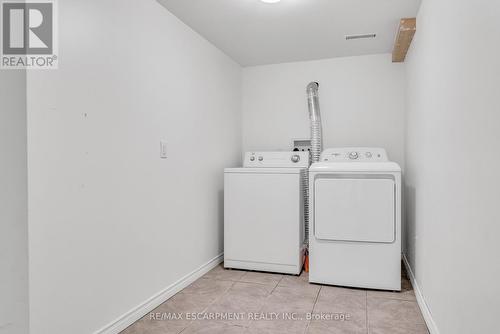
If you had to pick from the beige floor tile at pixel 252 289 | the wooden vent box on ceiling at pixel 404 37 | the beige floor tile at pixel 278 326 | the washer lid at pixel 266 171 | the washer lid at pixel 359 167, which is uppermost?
the wooden vent box on ceiling at pixel 404 37

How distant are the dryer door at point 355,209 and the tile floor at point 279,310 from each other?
1.42ft

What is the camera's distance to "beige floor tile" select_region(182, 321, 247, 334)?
6.40 ft

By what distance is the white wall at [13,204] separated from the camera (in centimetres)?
47

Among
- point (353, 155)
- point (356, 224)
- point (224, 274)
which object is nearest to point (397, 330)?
point (356, 224)

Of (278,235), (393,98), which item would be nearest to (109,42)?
(278,235)

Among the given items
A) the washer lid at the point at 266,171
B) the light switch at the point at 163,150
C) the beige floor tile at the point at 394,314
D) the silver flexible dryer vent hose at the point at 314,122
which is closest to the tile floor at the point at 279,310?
the beige floor tile at the point at 394,314

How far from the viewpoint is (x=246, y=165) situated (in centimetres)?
356

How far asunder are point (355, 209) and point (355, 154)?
81cm

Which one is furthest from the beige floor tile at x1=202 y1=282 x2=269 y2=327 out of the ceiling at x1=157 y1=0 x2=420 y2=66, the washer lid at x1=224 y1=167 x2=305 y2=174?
the ceiling at x1=157 y1=0 x2=420 y2=66

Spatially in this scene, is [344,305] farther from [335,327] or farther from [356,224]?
[356,224]

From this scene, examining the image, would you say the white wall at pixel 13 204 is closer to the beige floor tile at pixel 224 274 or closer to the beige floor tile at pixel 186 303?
the beige floor tile at pixel 186 303

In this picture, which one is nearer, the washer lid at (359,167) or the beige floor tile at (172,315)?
the beige floor tile at (172,315)

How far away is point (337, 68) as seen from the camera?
358 cm

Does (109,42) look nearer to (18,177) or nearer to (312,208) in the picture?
(18,177)
